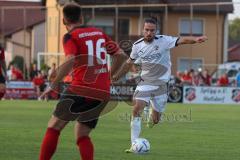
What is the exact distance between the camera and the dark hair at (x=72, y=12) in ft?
30.0

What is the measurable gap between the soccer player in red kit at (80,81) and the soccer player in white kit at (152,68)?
14.7ft

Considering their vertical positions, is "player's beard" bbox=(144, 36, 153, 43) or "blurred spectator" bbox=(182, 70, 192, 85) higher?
"player's beard" bbox=(144, 36, 153, 43)

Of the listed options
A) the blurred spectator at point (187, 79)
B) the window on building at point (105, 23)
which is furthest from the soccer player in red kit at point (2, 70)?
the window on building at point (105, 23)

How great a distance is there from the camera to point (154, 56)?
15.3 metres

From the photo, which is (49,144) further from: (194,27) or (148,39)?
(194,27)

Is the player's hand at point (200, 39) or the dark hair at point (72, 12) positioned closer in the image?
the dark hair at point (72, 12)

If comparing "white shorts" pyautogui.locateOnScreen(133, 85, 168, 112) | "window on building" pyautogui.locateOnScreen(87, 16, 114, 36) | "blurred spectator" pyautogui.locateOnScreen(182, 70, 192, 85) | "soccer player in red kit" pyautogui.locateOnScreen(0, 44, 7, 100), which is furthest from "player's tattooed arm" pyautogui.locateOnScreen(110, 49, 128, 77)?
"window on building" pyautogui.locateOnScreen(87, 16, 114, 36)

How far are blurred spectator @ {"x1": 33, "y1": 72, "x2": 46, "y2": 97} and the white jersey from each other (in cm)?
2673

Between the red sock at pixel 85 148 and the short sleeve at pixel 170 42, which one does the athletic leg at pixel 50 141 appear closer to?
the red sock at pixel 85 148

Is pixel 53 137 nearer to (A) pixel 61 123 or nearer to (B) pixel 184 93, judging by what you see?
(A) pixel 61 123

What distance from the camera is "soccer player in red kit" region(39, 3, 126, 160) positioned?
9.36 meters

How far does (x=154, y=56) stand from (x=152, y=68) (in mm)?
322

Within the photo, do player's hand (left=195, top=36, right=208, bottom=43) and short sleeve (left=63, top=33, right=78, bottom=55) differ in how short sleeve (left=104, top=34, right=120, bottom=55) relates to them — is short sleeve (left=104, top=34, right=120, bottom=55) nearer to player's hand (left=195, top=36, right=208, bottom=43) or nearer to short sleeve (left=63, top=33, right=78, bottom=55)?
short sleeve (left=63, top=33, right=78, bottom=55)

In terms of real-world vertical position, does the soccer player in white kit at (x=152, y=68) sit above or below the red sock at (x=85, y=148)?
above
